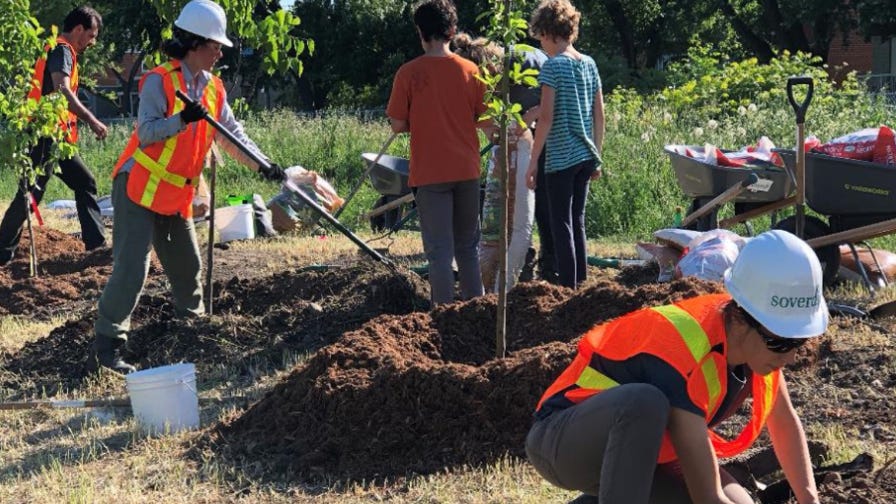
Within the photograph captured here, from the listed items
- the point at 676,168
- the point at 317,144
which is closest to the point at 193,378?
the point at 676,168

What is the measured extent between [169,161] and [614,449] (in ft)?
12.0

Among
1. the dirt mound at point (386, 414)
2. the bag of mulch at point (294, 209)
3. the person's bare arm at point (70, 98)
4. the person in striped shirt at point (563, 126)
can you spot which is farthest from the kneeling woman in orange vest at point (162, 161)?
the bag of mulch at point (294, 209)

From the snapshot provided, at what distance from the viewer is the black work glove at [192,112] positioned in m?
5.80

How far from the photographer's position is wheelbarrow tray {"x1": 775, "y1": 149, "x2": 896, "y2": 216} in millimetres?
7660

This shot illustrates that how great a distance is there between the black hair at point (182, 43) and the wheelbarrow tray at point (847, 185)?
3972 millimetres

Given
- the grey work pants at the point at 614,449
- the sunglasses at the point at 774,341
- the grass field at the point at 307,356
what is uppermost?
the sunglasses at the point at 774,341

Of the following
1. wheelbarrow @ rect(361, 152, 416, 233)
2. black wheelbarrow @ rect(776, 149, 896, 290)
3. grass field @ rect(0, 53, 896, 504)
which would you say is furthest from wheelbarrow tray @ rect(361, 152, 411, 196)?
black wheelbarrow @ rect(776, 149, 896, 290)

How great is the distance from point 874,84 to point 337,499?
3435 centimetres

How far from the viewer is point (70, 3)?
41.8m

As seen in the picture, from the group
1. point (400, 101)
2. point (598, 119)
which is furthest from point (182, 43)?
point (598, 119)

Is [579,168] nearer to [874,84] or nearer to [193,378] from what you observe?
[193,378]

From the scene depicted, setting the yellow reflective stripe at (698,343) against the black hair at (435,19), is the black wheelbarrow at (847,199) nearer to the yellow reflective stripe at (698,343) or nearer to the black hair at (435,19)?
the black hair at (435,19)

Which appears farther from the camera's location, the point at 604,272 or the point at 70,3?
the point at 70,3

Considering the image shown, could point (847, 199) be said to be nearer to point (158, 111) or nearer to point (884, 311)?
point (884, 311)
